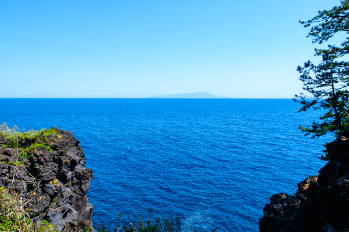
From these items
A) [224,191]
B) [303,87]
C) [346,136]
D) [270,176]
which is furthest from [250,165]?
[346,136]

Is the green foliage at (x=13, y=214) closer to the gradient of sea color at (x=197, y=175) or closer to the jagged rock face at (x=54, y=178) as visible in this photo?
the jagged rock face at (x=54, y=178)

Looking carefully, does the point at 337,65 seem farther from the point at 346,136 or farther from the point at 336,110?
the point at 346,136

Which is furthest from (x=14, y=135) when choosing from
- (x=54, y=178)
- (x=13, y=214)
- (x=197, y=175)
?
(x=197, y=175)

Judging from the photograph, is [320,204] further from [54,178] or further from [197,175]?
[197,175]

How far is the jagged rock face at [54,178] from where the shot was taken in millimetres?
16125

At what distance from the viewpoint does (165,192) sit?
3738 cm

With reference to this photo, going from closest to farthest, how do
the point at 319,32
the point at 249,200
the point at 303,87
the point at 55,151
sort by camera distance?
the point at 55,151 < the point at 319,32 < the point at 303,87 < the point at 249,200

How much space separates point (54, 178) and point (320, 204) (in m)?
20.5

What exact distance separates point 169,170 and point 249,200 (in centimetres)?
1825

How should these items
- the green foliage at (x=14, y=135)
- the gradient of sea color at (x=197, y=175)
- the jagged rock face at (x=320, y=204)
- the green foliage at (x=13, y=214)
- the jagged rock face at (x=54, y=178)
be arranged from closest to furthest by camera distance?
the green foliage at (x=13, y=214) < the jagged rock face at (x=320, y=204) < the jagged rock face at (x=54, y=178) < the green foliage at (x=14, y=135) < the gradient of sea color at (x=197, y=175)

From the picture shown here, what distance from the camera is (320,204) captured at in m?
8.96

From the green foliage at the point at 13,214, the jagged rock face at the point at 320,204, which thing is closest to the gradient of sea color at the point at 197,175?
the jagged rock face at the point at 320,204

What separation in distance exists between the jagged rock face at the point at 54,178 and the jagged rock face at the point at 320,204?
55.6 ft

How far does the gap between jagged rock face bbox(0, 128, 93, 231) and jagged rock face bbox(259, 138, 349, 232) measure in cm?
1696
